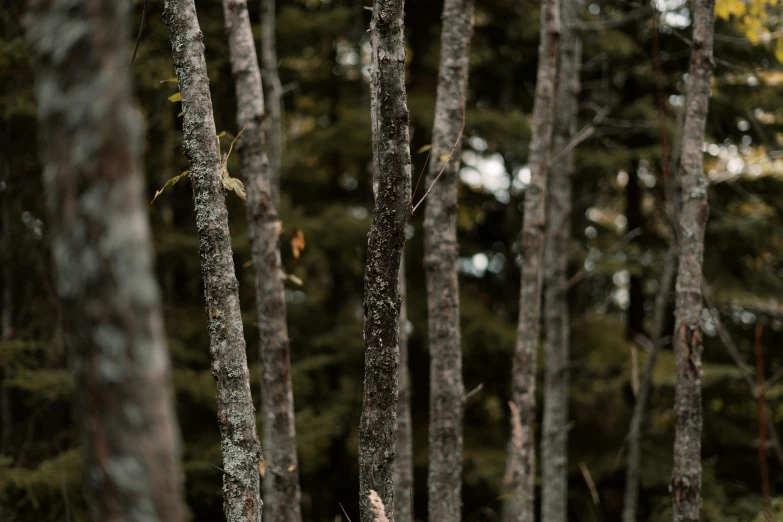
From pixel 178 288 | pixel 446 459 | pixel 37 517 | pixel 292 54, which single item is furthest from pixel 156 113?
pixel 446 459

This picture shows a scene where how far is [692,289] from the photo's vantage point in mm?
3674

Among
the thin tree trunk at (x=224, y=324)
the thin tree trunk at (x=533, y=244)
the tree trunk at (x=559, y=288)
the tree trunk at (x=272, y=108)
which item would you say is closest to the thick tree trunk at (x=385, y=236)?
the thin tree trunk at (x=224, y=324)

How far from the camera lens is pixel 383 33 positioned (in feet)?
8.14

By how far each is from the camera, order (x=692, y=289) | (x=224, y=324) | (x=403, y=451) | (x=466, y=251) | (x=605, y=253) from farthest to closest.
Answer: (x=466, y=251), (x=605, y=253), (x=403, y=451), (x=692, y=289), (x=224, y=324)

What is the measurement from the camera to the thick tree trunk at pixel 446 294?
4082 millimetres

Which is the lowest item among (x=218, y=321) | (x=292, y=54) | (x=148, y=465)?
(x=218, y=321)

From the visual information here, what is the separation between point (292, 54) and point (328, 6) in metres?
2.28

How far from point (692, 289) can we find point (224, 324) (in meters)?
2.60

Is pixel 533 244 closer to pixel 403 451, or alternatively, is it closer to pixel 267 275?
pixel 403 451

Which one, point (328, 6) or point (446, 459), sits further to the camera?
point (328, 6)

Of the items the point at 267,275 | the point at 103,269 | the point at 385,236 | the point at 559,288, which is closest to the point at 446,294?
the point at 267,275

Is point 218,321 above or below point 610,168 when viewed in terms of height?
above

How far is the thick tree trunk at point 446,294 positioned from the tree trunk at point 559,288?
300 centimetres

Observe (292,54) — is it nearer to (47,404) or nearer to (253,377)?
(253,377)
